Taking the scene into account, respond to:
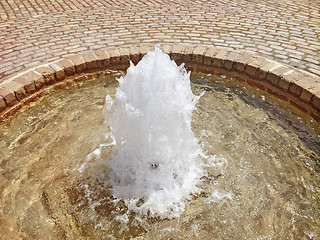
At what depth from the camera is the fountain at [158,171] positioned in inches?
85.4

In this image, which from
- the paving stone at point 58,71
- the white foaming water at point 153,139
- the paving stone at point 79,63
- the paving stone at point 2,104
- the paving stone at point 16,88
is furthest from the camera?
the paving stone at point 79,63

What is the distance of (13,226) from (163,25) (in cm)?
372

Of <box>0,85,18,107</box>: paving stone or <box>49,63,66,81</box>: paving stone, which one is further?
<box>49,63,66,81</box>: paving stone

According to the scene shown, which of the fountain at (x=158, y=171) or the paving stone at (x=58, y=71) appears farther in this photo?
the paving stone at (x=58, y=71)

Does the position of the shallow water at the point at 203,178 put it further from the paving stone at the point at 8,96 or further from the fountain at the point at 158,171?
the paving stone at the point at 8,96

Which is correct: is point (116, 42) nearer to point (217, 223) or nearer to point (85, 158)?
point (85, 158)

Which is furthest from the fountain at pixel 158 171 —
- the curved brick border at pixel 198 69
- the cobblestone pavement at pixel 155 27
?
the cobblestone pavement at pixel 155 27

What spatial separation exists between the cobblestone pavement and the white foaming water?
6.40ft

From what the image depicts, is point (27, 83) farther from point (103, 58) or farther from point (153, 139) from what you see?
point (153, 139)

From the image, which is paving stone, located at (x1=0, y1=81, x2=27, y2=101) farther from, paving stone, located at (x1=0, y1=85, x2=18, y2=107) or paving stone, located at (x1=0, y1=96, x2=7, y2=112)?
paving stone, located at (x1=0, y1=96, x2=7, y2=112)

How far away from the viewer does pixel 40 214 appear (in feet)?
7.36

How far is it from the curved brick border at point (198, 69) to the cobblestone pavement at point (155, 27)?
249 mm

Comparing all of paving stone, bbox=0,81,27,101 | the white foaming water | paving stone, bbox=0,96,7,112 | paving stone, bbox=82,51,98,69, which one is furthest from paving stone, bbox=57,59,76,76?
the white foaming water

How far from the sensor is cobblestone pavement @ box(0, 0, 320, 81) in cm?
404
